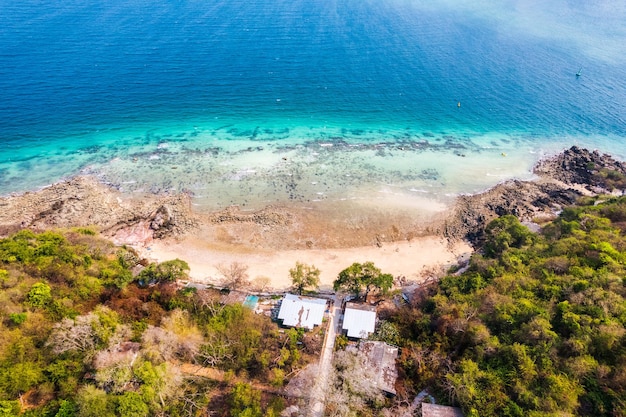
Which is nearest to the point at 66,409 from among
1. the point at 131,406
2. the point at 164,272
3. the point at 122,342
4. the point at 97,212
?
the point at 131,406

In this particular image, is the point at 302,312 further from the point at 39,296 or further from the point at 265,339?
the point at 39,296

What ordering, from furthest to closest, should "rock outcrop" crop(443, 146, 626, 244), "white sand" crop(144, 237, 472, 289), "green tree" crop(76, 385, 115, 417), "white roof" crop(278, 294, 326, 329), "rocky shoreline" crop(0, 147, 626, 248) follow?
1. "rock outcrop" crop(443, 146, 626, 244)
2. "rocky shoreline" crop(0, 147, 626, 248)
3. "white sand" crop(144, 237, 472, 289)
4. "white roof" crop(278, 294, 326, 329)
5. "green tree" crop(76, 385, 115, 417)

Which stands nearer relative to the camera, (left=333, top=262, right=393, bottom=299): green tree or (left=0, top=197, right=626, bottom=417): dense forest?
(left=0, top=197, right=626, bottom=417): dense forest

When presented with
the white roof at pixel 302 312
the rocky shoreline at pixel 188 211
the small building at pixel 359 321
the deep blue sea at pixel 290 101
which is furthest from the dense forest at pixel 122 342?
the deep blue sea at pixel 290 101

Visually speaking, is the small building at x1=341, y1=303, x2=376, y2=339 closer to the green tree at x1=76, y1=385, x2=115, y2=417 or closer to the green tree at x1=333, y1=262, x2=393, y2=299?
the green tree at x1=333, y1=262, x2=393, y2=299

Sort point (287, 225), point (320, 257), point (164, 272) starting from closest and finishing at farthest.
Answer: point (164, 272) → point (320, 257) → point (287, 225)

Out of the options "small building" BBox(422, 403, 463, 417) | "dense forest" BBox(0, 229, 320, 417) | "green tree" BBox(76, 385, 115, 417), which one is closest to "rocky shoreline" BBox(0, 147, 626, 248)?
"dense forest" BBox(0, 229, 320, 417)

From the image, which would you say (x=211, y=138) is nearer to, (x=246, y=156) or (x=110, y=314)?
(x=246, y=156)
